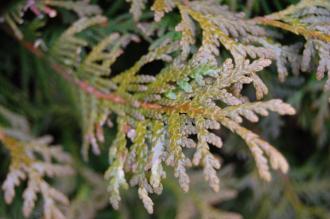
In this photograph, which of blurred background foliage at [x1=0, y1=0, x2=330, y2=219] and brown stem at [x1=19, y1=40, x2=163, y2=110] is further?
blurred background foliage at [x1=0, y1=0, x2=330, y2=219]

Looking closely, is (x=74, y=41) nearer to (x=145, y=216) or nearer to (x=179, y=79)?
(x=179, y=79)

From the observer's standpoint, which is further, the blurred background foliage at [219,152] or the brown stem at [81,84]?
the blurred background foliage at [219,152]

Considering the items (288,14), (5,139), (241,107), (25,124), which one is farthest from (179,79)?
(25,124)

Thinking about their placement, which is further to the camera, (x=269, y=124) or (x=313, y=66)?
(x=269, y=124)

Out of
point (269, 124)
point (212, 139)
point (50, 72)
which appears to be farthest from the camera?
point (269, 124)

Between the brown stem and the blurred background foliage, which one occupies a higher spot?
the brown stem

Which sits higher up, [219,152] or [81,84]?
[81,84]

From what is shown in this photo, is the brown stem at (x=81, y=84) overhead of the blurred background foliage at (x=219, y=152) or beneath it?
overhead

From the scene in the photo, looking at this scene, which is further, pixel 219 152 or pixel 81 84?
pixel 219 152
